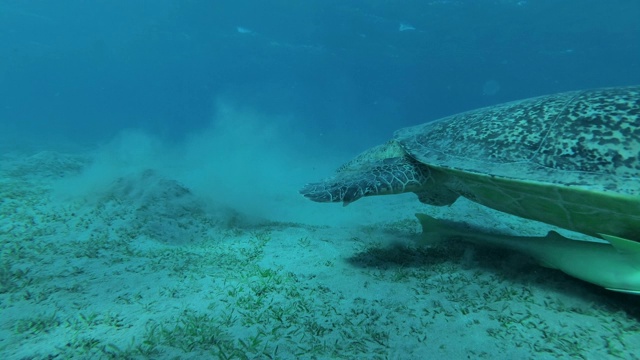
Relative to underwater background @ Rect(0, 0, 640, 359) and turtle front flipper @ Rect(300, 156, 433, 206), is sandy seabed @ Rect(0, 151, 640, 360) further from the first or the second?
turtle front flipper @ Rect(300, 156, 433, 206)

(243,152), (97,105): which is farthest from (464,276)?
(97,105)

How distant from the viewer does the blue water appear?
110ft

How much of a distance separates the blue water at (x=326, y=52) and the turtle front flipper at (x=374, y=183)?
81.3 feet

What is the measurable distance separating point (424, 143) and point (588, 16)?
38.9 meters

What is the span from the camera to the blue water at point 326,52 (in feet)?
110

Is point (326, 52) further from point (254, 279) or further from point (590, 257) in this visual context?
point (590, 257)

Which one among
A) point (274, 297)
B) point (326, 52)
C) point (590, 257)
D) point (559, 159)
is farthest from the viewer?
point (326, 52)

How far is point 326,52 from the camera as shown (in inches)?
1945

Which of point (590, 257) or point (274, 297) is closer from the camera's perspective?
point (590, 257)

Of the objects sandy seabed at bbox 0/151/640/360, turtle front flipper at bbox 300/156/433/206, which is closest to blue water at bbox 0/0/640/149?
turtle front flipper at bbox 300/156/433/206

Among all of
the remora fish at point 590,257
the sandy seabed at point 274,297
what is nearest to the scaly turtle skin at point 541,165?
the remora fish at point 590,257

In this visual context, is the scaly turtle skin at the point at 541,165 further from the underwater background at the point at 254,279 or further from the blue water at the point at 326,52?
the blue water at the point at 326,52

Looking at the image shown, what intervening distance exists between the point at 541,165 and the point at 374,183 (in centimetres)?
194

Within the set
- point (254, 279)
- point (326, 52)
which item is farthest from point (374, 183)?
point (326, 52)
